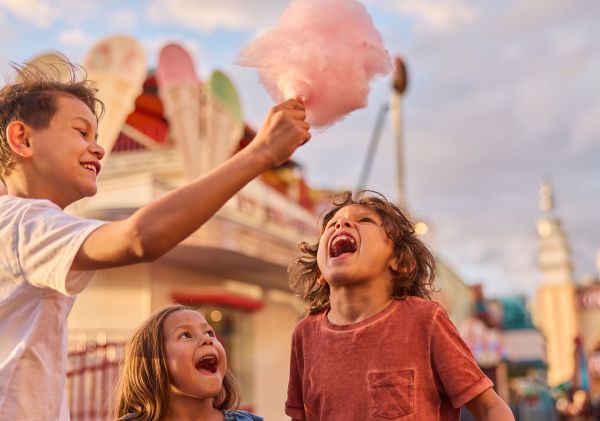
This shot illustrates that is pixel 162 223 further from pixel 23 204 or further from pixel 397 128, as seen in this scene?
pixel 397 128

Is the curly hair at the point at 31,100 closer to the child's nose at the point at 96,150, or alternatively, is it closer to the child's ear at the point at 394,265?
the child's nose at the point at 96,150

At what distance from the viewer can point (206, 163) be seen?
11656 millimetres

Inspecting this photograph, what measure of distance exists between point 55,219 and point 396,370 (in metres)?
1.12

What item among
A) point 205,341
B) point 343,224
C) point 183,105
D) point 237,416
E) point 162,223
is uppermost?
point 183,105

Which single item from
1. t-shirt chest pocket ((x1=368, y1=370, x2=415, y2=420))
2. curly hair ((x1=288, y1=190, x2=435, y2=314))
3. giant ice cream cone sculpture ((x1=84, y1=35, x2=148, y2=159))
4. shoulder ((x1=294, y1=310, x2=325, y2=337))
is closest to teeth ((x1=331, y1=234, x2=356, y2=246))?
curly hair ((x1=288, y1=190, x2=435, y2=314))

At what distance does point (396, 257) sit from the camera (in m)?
2.58

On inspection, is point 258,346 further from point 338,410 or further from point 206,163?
point 338,410

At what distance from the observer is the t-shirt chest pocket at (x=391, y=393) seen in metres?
2.25

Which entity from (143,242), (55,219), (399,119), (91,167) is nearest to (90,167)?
(91,167)

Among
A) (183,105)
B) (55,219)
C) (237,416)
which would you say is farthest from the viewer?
(183,105)

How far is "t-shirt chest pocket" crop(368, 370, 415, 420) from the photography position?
2254 mm

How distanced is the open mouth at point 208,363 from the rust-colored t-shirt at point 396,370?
416 millimetres

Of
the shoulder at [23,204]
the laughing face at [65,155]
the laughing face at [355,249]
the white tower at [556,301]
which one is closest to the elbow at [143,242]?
the shoulder at [23,204]

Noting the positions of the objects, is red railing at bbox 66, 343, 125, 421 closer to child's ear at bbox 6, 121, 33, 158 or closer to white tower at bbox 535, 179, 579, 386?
child's ear at bbox 6, 121, 33, 158
